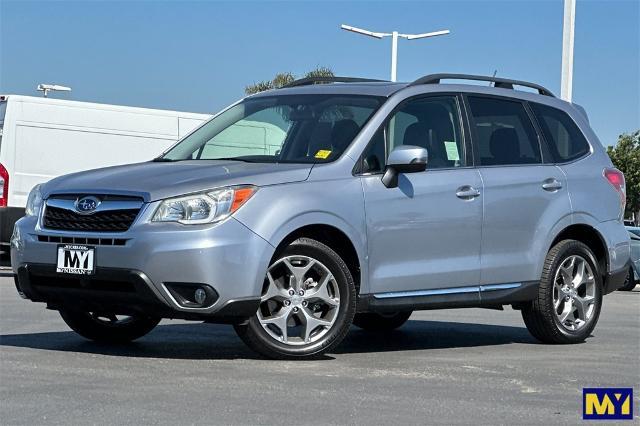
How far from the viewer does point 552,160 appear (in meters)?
9.95

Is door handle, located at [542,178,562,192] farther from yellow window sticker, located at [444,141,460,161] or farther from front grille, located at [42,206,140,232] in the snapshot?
front grille, located at [42,206,140,232]

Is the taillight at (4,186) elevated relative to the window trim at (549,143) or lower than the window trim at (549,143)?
lower

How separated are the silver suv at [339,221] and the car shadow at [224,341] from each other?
244 mm

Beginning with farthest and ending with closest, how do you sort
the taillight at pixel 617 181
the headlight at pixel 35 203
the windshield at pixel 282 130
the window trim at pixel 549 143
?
the taillight at pixel 617 181
the window trim at pixel 549 143
the windshield at pixel 282 130
the headlight at pixel 35 203

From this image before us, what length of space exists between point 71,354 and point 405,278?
7.21 ft

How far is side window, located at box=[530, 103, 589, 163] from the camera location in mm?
10099

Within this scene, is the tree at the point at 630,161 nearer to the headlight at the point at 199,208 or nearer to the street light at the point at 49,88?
the street light at the point at 49,88

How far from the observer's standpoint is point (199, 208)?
7812 millimetres

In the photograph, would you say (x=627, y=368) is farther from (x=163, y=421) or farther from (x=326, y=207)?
(x=163, y=421)

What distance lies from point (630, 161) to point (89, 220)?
2700 inches

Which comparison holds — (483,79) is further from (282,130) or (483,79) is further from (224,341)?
(224,341)

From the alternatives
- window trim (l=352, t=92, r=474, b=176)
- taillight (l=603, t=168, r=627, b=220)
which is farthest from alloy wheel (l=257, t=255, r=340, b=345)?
taillight (l=603, t=168, r=627, b=220)

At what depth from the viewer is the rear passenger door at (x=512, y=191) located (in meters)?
9.26

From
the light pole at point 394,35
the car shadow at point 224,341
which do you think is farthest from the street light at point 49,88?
the car shadow at point 224,341
